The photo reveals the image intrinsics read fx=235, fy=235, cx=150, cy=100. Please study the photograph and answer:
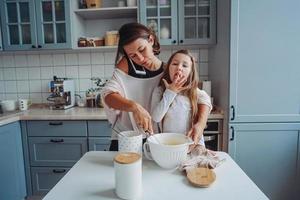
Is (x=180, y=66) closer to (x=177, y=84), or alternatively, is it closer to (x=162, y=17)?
(x=177, y=84)

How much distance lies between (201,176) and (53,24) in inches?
77.2

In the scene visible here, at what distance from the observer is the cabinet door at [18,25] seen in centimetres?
214

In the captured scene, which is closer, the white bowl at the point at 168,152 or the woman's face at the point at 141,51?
A: the white bowl at the point at 168,152

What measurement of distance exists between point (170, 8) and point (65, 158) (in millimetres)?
1596

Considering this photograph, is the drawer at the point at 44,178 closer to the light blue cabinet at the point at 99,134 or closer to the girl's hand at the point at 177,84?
the light blue cabinet at the point at 99,134

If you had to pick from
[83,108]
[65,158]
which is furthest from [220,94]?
[65,158]

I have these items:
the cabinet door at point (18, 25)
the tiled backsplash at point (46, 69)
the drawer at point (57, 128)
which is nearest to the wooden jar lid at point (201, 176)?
the drawer at point (57, 128)

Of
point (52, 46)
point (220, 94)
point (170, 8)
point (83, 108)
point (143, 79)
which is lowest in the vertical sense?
point (83, 108)

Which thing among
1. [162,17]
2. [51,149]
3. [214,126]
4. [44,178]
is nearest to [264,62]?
[214,126]

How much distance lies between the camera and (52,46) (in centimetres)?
213

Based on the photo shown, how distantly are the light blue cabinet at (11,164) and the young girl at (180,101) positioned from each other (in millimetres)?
1524

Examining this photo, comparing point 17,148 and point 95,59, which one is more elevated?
point 95,59

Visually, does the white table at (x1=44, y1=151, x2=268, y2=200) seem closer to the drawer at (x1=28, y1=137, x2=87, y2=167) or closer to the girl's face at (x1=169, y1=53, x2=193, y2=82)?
the girl's face at (x1=169, y1=53, x2=193, y2=82)

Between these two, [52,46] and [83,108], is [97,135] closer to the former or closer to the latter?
[83,108]
